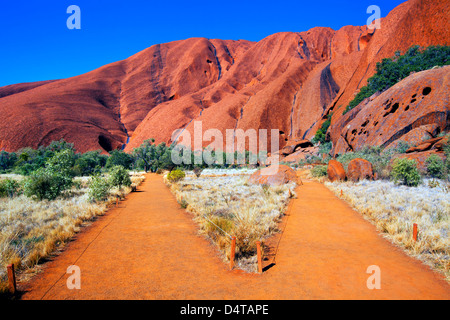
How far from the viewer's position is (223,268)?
16.1 ft

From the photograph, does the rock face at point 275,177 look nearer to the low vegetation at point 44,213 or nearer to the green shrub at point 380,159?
the green shrub at point 380,159

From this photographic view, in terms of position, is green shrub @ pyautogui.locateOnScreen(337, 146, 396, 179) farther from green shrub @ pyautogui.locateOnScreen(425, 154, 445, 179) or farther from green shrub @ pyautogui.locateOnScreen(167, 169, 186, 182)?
green shrub @ pyautogui.locateOnScreen(167, 169, 186, 182)

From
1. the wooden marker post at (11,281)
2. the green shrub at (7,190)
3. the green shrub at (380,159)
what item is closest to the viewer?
the wooden marker post at (11,281)

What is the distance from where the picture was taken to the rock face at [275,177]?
17.2m

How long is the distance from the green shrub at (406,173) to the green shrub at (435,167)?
73 cm

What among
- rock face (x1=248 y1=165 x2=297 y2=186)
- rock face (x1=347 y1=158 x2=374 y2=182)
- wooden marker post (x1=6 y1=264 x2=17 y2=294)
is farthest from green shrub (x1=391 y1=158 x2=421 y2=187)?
wooden marker post (x1=6 y1=264 x2=17 y2=294)

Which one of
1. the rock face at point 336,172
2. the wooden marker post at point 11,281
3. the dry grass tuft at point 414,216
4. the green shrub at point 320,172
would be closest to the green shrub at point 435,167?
the dry grass tuft at point 414,216

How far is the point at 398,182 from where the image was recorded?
13461 mm

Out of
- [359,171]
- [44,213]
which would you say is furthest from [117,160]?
[359,171]

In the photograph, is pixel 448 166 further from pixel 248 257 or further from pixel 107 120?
pixel 107 120

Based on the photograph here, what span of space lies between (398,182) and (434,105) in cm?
856

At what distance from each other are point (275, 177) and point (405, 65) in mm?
26414
